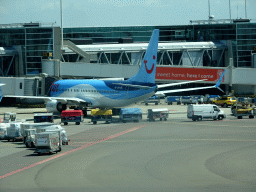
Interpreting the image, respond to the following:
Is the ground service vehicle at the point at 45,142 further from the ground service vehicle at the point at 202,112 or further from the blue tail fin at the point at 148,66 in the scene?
the blue tail fin at the point at 148,66

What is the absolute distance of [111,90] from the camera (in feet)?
233

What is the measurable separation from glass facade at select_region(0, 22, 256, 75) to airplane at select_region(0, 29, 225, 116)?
28501 millimetres

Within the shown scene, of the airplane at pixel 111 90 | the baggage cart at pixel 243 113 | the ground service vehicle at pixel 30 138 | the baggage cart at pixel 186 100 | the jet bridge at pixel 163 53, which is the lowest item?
the ground service vehicle at pixel 30 138

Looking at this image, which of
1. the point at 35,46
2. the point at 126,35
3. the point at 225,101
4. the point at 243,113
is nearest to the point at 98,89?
the point at 243,113

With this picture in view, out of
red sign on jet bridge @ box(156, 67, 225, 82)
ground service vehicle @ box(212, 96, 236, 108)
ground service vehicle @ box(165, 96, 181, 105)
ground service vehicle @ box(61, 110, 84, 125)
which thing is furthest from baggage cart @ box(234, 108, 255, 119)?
red sign on jet bridge @ box(156, 67, 225, 82)

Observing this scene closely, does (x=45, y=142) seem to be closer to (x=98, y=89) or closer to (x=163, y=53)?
(x=98, y=89)

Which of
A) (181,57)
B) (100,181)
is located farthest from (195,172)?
(181,57)

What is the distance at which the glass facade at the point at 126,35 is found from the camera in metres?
104

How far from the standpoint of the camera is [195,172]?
29.2m

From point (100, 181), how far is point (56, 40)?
8094 centimetres

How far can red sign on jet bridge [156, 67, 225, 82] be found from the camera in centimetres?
10600

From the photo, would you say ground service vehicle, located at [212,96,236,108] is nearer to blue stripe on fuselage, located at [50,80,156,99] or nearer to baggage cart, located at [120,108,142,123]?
blue stripe on fuselage, located at [50,80,156,99]

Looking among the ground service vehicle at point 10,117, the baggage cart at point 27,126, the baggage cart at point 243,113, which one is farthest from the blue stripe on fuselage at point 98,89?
the baggage cart at point 27,126

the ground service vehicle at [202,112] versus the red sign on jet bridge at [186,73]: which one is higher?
the red sign on jet bridge at [186,73]
